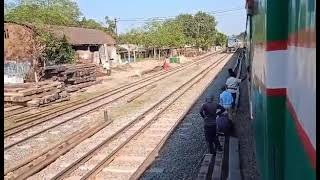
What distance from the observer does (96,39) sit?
154ft

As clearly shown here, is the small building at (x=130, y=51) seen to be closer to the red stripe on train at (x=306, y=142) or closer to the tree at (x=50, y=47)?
the tree at (x=50, y=47)

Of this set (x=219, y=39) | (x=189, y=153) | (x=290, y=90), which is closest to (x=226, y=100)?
(x=189, y=153)

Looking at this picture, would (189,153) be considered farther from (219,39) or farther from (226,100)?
(219,39)

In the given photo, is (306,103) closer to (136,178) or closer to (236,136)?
(136,178)

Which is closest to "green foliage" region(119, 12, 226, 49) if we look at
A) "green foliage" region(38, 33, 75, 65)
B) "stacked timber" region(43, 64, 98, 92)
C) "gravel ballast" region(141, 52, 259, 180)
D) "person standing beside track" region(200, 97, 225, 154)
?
"stacked timber" region(43, 64, 98, 92)

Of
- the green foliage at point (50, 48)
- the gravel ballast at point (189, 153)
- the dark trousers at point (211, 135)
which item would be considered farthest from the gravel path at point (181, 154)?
the green foliage at point (50, 48)

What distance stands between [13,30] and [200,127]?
487 inches

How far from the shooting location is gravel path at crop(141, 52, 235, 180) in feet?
29.8

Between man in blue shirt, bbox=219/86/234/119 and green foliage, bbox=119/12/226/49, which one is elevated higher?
green foliage, bbox=119/12/226/49

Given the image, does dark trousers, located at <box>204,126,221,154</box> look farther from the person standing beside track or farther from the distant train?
the distant train

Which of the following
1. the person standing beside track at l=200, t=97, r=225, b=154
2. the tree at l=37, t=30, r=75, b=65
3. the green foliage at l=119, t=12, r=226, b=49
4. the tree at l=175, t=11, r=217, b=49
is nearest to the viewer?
the tree at l=37, t=30, r=75, b=65

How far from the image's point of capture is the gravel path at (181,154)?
358 inches

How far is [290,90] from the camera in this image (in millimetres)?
2760

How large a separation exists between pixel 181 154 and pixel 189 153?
213mm
